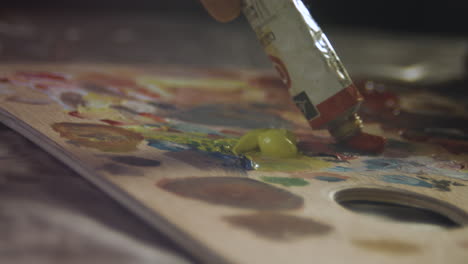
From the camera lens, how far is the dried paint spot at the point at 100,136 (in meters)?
0.62

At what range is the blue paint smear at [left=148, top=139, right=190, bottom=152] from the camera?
0.66 metres

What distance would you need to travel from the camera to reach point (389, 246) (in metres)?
0.45

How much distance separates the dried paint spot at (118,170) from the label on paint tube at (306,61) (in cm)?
26

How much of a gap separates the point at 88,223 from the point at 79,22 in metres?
1.67

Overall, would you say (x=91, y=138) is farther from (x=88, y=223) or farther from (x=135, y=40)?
(x=135, y=40)

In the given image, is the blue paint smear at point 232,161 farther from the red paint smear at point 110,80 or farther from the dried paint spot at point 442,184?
the red paint smear at point 110,80

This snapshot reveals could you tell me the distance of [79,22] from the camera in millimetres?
1949

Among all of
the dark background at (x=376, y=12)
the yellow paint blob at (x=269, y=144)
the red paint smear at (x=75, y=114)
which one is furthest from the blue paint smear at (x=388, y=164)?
the dark background at (x=376, y=12)

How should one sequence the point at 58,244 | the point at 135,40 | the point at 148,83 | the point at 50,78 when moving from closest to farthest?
the point at 58,244 → the point at 50,78 → the point at 148,83 → the point at 135,40

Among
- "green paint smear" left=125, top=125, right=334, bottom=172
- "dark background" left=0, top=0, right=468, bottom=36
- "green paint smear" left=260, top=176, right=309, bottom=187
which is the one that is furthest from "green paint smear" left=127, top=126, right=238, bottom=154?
"dark background" left=0, top=0, right=468, bottom=36

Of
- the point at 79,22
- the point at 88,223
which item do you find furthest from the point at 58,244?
the point at 79,22

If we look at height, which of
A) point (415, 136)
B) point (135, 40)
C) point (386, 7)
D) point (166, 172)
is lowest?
point (166, 172)

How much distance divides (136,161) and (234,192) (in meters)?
0.13

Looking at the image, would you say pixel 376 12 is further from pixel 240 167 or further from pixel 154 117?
pixel 240 167
